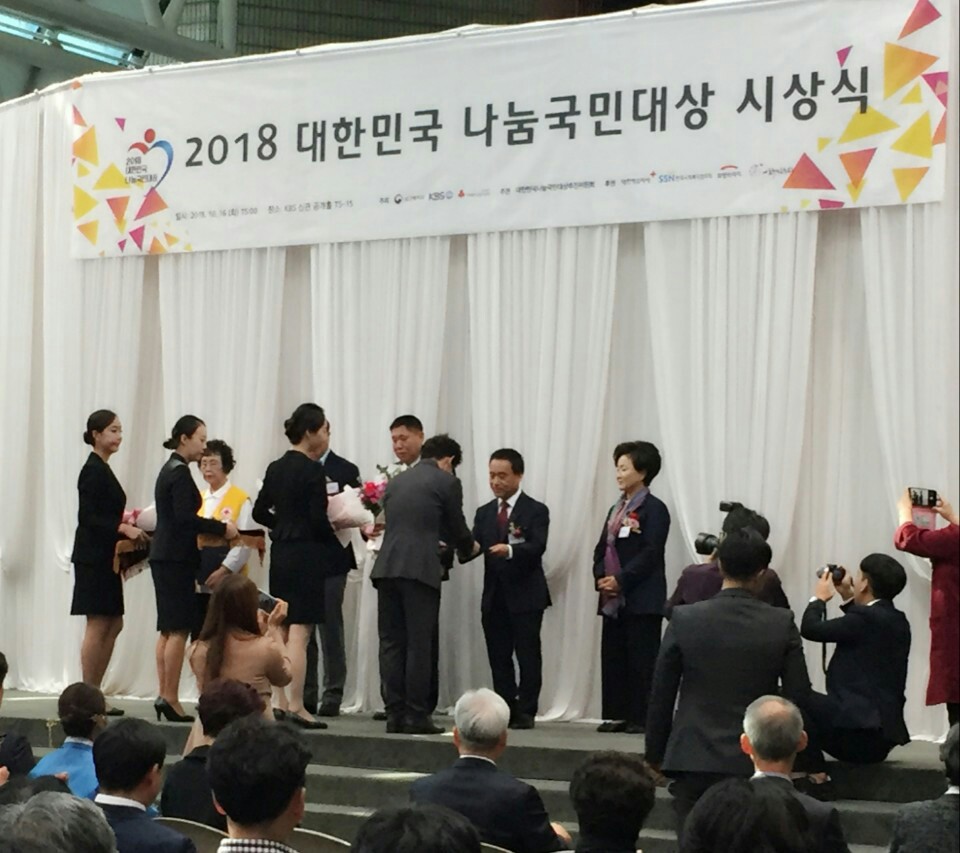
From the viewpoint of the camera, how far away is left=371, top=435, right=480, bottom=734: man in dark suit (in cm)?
798

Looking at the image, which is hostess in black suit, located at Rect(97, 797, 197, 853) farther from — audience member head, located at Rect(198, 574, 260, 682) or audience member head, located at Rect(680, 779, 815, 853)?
audience member head, located at Rect(198, 574, 260, 682)

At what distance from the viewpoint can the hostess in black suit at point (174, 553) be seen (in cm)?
852

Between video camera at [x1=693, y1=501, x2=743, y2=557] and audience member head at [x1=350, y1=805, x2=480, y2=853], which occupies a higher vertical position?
video camera at [x1=693, y1=501, x2=743, y2=557]

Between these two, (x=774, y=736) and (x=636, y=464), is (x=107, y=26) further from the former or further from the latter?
(x=774, y=736)

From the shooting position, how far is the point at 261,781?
338cm

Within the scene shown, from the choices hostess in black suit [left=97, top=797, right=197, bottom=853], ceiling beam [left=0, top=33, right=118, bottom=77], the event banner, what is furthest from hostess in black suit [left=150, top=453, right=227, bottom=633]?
ceiling beam [left=0, top=33, right=118, bottom=77]

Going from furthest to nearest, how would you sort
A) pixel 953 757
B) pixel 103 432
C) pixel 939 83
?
1. pixel 103 432
2. pixel 939 83
3. pixel 953 757

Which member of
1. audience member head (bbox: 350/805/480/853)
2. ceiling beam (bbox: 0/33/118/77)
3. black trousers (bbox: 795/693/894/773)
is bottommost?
black trousers (bbox: 795/693/894/773)

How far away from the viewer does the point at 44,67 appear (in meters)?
12.2

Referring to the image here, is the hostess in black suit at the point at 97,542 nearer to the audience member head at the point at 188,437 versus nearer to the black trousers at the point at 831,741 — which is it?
the audience member head at the point at 188,437

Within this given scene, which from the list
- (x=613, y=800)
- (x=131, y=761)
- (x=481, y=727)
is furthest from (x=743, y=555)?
(x=131, y=761)

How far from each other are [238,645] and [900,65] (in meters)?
4.03

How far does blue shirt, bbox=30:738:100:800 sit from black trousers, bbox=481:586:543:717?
3322mm

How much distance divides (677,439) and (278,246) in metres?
2.59
